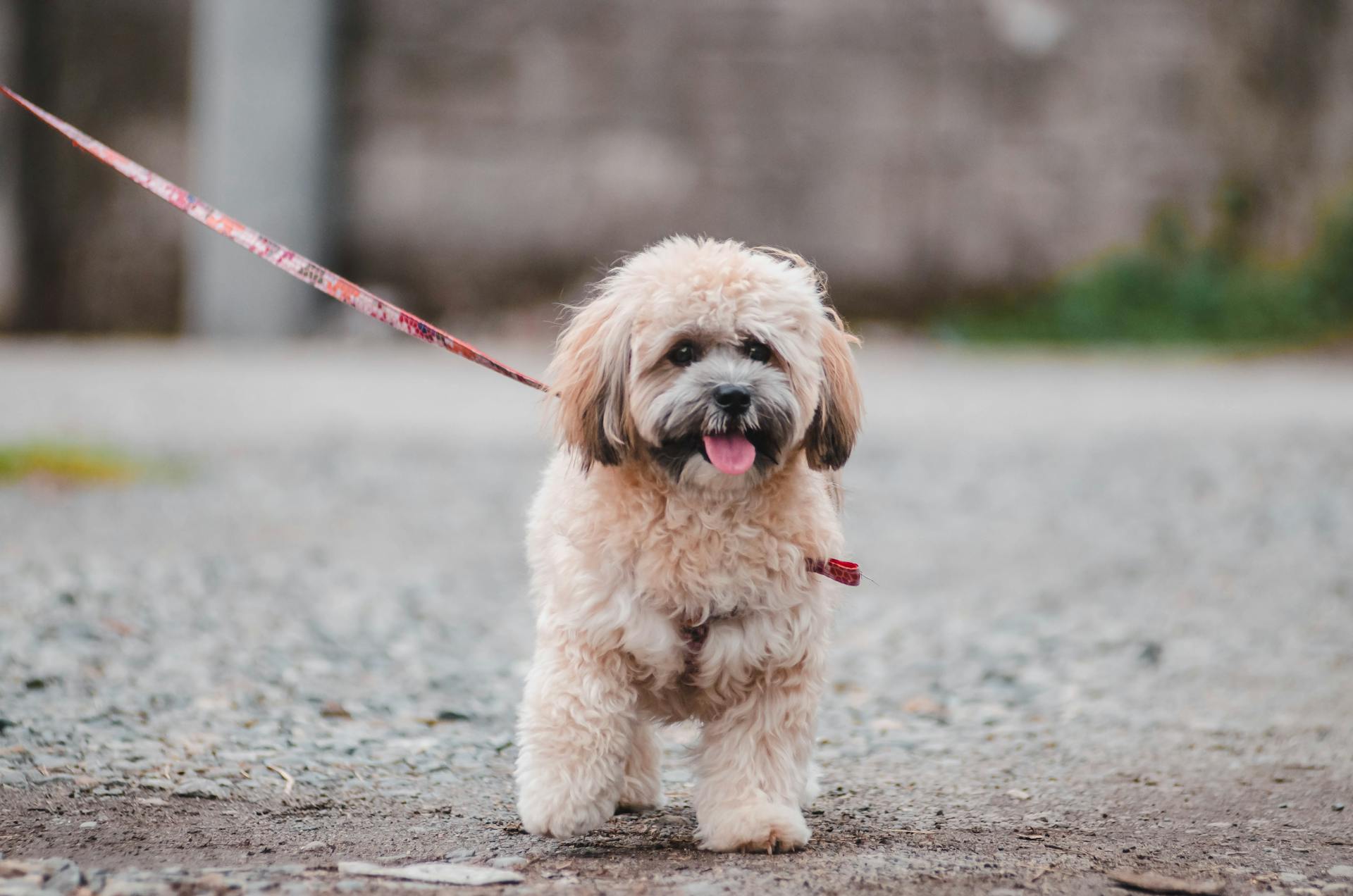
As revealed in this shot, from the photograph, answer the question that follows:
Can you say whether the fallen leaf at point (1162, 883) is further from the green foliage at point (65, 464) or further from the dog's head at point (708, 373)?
the green foliage at point (65, 464)

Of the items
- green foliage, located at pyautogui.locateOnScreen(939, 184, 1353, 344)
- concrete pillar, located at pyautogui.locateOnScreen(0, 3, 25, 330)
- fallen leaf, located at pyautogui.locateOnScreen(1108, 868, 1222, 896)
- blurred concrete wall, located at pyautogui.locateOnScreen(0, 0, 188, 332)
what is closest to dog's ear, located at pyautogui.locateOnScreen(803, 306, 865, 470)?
fallen leaf, located at pyautogui.locateOnScreen(1108, 868, 1222, 896)

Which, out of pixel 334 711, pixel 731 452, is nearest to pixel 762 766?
pixel 731 452

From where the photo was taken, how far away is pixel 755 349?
3.46m

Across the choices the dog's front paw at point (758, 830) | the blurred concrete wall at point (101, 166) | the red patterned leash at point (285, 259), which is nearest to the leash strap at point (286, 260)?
the red patterned leash at point (285, 259)

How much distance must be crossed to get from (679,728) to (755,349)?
1133mm

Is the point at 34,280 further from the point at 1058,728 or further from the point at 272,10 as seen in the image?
the point at 1058,728

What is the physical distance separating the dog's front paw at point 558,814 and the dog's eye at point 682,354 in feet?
3.36

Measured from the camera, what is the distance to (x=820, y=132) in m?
15.2

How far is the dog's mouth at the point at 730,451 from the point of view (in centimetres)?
334

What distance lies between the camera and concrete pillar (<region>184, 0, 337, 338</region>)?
14.4 metres

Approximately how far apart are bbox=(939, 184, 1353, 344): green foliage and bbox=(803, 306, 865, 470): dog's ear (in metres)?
12.1

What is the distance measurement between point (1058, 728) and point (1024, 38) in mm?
11646

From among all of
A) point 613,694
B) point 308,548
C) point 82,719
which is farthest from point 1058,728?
→ point 308,548

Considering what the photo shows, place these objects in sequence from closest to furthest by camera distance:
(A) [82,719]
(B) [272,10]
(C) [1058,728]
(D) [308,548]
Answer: (A) [82,719] → (C) [1058,728] → (D) [308,548] → (B) [272,10]
